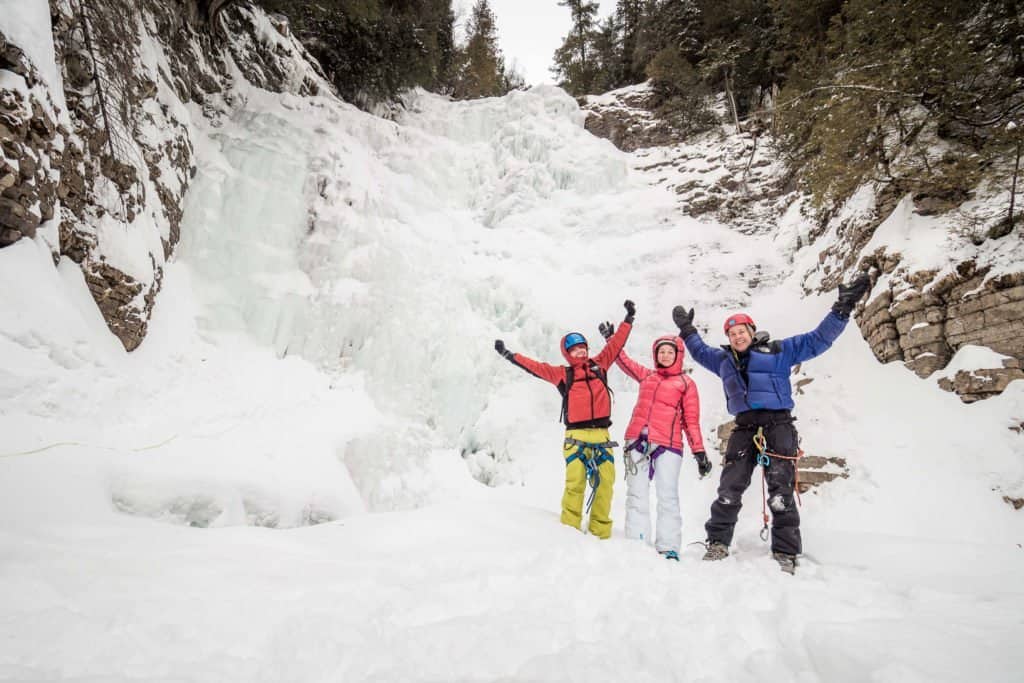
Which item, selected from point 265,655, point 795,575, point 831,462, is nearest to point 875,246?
point 831,462

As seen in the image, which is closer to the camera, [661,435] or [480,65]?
[661,435]

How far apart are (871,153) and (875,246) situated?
4.39 ft

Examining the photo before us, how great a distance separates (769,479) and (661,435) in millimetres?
790

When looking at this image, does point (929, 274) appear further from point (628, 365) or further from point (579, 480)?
point (579, 480)


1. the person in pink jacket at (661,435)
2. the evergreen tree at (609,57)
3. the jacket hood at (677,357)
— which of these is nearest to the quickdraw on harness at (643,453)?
the person in pink jacket at (661,435)

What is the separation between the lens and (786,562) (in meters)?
2.71

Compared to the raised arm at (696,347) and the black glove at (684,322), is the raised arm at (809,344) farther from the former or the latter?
the black glove at (684,322)

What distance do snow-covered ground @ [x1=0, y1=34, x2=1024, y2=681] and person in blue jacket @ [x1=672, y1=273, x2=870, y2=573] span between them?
306 millimetres

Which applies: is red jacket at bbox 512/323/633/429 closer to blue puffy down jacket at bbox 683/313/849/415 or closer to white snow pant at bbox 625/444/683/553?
white snow pant at bbox 625/444/683/553

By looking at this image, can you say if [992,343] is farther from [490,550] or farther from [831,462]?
[490,550]

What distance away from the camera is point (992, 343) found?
15.3ft

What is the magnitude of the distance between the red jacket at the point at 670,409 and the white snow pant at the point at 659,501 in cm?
16

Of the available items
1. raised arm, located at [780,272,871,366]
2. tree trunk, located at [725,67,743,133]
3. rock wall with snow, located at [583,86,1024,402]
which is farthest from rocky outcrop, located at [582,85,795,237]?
raised arm, located at [780,272,871,366]

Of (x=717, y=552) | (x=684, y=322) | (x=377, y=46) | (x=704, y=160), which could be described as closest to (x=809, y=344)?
(x=684, y=322)
